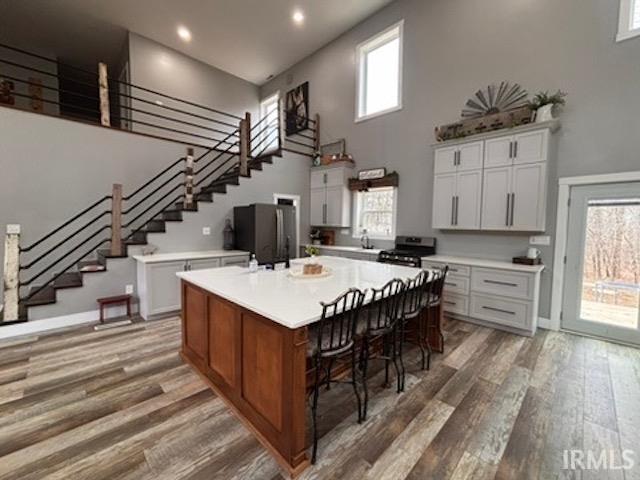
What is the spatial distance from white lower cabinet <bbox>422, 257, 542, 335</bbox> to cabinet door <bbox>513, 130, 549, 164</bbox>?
1.35m

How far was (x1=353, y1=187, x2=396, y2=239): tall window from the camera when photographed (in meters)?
5.39

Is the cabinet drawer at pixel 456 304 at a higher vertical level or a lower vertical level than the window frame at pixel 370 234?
lower

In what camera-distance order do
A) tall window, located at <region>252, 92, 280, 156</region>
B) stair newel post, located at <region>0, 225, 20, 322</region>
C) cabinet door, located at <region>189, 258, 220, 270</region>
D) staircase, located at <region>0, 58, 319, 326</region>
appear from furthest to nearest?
tall window, located at <region>252, 92, 280, 156</region>
cabinet door, located at <region>189, 258, 220, 270</region>
staircase, located at <region>0, 58, 319, 326</region>
stair newel post, located at <region>0, 225, 20, 322</region>

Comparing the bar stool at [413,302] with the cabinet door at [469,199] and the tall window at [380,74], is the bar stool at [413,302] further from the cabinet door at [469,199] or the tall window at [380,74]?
the tall window at [380,74]

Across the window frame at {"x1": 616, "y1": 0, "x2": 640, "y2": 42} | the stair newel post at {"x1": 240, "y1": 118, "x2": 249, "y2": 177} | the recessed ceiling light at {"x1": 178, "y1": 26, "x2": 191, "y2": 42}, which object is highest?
the recessed ceiling light at {"x1": 178, "y1": 26, "x2": 191, "y2": 42}

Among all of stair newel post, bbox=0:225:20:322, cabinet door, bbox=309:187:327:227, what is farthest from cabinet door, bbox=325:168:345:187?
stair newel post, bbox=0:225:20:322

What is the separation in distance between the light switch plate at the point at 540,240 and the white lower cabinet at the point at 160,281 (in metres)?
4.61

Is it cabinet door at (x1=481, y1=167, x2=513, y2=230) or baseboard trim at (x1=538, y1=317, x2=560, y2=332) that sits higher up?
cabinet door at (x1=481, y1=167, x2=513, y2=230)

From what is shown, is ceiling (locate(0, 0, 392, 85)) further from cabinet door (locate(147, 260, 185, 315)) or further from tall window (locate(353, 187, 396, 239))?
cabinet door (locate(147, 260, 185, 315))

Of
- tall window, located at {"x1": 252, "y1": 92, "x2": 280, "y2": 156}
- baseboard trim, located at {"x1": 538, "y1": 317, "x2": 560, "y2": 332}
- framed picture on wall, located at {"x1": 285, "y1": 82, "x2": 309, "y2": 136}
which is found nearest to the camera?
baseboard trim, located at {"x1": 538, "y1": 317, "x2": 560, "y2": 332}

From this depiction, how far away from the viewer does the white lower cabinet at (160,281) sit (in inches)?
151

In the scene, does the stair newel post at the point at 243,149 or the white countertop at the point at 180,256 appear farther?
the stair newel post at the point at 243,149

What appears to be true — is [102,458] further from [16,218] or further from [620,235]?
[620,235]

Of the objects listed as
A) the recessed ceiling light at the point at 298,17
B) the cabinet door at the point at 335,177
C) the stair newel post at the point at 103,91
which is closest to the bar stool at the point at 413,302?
the cabinet door at the point at 335,177
